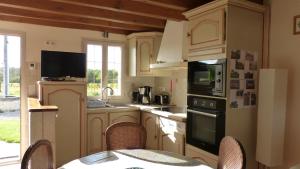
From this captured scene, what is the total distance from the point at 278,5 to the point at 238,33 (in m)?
0.49

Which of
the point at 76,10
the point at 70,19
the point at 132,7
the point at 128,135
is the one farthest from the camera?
the point at 70,19

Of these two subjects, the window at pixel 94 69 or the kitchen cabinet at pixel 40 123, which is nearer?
the kitchen cabinet at pixel 40 123

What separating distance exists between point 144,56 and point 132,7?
52.6 inches

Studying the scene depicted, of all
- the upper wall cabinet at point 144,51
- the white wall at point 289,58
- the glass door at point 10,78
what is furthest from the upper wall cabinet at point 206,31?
the glass door at point 10,78

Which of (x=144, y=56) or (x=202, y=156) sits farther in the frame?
A: (x=144, y=56)

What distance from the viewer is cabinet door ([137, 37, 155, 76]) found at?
3988 millimetres

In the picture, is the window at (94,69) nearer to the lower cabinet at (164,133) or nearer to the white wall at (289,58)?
the lower cabinet at (164,133)

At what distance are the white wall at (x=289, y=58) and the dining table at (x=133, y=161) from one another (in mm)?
1064

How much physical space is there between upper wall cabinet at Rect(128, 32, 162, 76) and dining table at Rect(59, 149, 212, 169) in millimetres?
2334

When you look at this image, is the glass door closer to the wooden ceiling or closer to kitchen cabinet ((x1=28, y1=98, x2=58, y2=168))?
the wooden ceiling

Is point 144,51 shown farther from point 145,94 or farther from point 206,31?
point 206,31

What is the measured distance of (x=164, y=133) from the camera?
3.15 m

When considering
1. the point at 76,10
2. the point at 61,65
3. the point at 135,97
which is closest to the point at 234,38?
the point at 76,10

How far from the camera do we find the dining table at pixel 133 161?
59.7 inches
